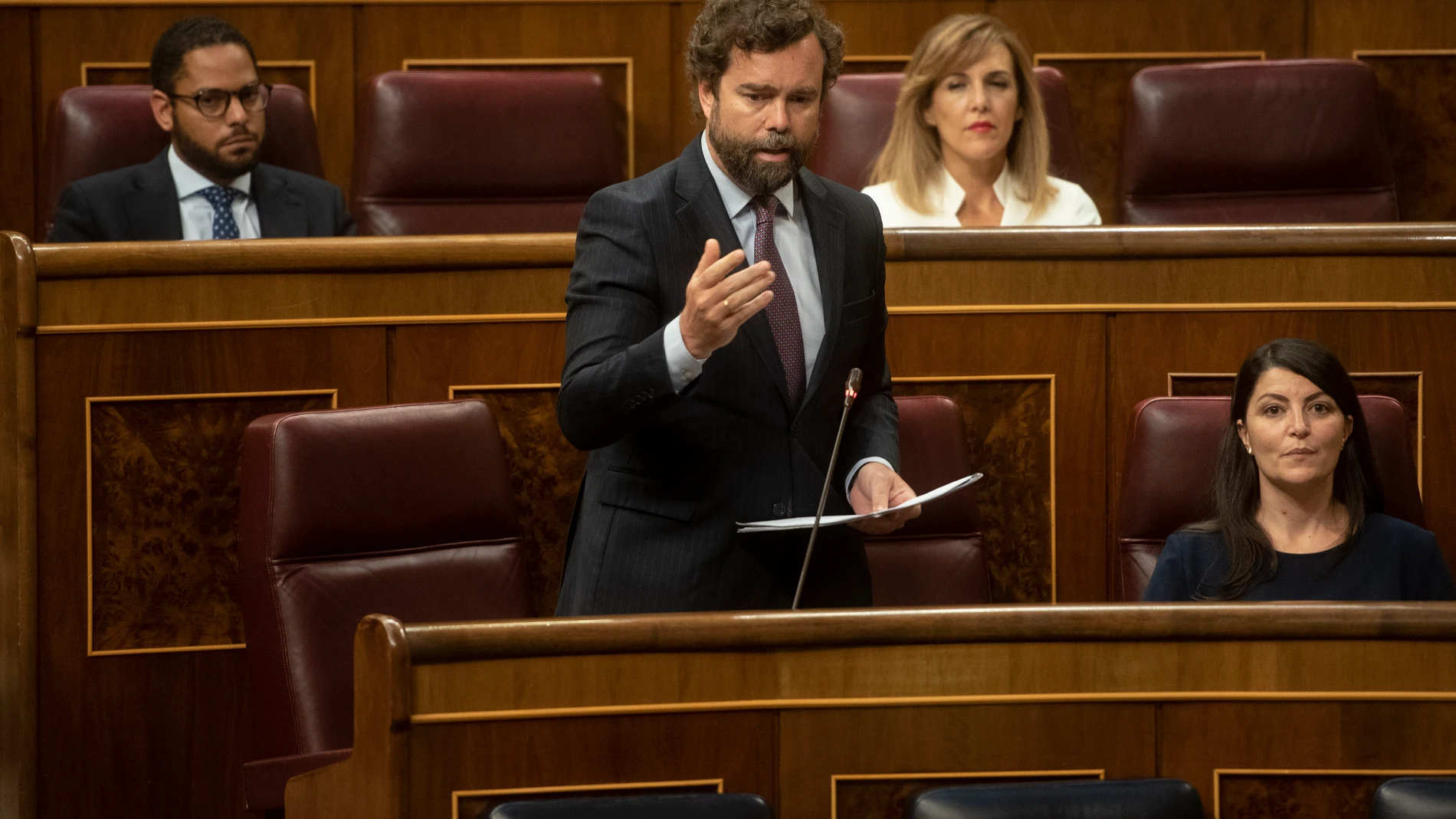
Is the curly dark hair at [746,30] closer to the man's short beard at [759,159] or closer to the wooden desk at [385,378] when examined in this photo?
the man's short beard at [759,159]

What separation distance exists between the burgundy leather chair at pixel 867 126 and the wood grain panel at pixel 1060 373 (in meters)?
0.35

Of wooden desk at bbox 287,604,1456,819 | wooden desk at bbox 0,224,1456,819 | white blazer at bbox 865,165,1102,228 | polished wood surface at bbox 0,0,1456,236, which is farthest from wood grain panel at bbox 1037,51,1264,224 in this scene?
wooden desk at bbox 287,604,1456,819

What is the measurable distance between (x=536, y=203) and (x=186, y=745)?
1.97 feet

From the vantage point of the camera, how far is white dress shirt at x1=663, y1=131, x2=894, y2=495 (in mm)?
764

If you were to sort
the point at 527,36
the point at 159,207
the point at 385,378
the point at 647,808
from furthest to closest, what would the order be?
the point at 527,36 → the point at 159,207 → the point at 385,378 → the point at 647,808

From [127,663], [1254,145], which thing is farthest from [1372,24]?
[127,663]

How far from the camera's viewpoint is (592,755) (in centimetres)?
61

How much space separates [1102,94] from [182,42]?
0.79 meters

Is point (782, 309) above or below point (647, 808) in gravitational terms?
above

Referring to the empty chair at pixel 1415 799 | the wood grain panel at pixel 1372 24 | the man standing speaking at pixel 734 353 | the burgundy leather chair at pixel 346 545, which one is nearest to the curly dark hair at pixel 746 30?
the man standing speaking at pixel 734 353

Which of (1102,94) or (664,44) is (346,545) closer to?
(664,44)

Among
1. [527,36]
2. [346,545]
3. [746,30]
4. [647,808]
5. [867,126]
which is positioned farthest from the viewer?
[527,36]

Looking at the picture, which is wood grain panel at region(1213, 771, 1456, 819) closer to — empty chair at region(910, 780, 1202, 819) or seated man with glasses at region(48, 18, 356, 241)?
empty chair at region(910, 780, 1202, 819)

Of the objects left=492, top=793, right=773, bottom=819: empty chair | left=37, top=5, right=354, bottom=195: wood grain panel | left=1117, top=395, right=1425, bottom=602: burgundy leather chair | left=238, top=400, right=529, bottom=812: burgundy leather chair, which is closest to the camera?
left=492, top=793, right=773, bottom=819: empty chair
